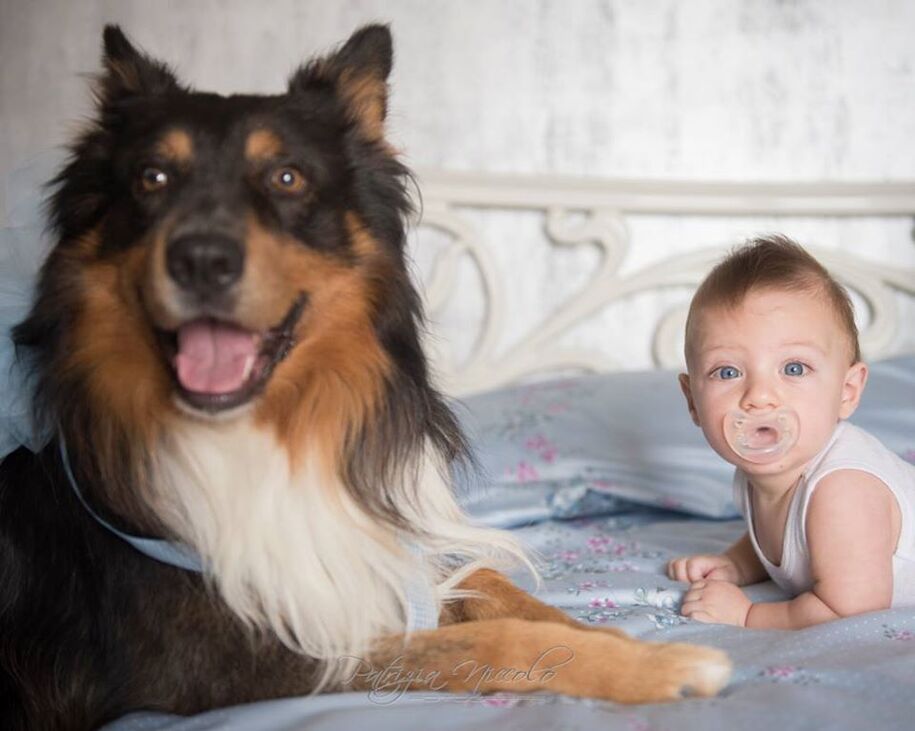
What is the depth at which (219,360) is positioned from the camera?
5.83ft

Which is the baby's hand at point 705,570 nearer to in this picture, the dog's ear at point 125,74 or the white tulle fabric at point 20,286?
the white tulle fabric at point 20,286

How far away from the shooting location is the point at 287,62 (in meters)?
4.09

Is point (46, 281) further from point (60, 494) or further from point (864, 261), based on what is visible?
point (864, 261)

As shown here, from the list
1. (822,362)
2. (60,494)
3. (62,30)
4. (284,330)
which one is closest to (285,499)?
(284,330)

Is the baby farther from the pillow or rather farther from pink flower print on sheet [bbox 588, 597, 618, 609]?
the pillow

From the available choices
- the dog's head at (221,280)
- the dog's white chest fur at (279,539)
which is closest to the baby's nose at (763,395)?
the dog's head at (221,280)

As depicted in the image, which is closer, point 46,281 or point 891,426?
point 46,281

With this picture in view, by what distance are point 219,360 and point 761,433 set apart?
1058mm

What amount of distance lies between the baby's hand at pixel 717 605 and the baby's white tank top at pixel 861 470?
0.42ft

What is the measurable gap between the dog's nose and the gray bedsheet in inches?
26.4

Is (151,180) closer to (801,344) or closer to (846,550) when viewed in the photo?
(801,344)

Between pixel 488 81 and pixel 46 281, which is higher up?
pixel 488 81

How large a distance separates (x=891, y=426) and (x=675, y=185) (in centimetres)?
128

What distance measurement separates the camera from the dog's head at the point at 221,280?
1.74 meters
